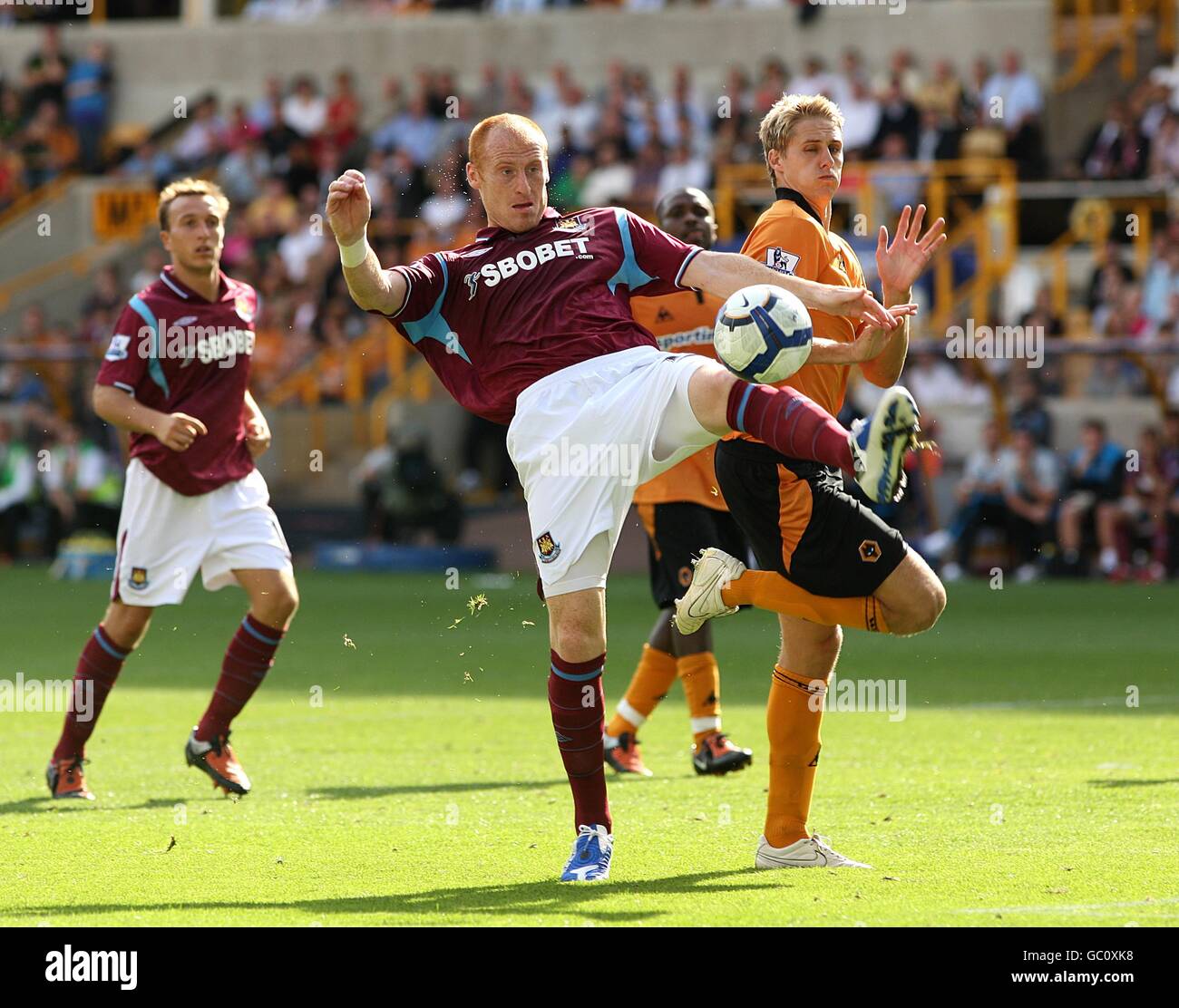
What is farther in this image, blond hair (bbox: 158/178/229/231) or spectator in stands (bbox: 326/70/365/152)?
spectator in stands (bbox: 326/70/365/152)

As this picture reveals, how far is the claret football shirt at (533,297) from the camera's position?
6.33 meters

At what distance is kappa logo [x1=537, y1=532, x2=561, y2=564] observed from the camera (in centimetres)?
612

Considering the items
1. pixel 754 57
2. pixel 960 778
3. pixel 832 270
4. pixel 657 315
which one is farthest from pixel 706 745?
pixel 754 57

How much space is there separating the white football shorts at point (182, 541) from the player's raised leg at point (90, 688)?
104 millimetres

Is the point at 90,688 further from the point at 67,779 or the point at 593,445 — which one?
the point at 593,445

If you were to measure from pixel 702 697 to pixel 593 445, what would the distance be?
2.86 meters

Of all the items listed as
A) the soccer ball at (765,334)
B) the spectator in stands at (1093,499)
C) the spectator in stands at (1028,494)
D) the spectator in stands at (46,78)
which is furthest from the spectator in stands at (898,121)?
the soccer ball at (765,334)

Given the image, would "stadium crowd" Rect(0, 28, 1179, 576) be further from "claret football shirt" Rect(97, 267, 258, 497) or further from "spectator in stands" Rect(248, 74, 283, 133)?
"claret football shirt" Rect(97, 267, 258, 497)

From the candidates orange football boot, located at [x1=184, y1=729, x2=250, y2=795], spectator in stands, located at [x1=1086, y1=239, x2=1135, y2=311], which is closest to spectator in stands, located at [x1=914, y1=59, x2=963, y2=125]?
spectator in stands, located at [x1=1086, y1=239, x2=1135, y2=311]

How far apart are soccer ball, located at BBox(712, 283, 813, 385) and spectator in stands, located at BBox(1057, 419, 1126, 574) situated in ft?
44.5

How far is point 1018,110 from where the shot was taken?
23422 millimetres

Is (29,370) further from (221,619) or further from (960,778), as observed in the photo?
(960,778)
